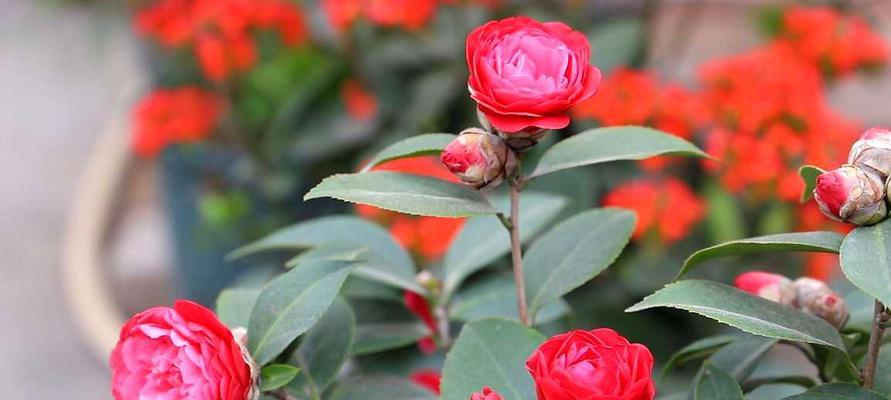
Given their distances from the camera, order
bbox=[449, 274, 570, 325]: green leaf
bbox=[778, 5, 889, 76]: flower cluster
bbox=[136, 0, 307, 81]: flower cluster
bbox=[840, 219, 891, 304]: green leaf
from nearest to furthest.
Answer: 1. bbox=[840, 219, 891, 304]: green leaf
2. bbox=[449, 274, 570, 325]: green leaf
3. bbox=[778, 5, 889, 76]: flower cluster
4. bbox=[136, 0, 307, 81]: flower cluster

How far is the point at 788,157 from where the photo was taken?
40.5 inches

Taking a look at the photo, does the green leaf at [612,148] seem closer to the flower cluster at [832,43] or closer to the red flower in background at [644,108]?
the red flower in background at [644,108]

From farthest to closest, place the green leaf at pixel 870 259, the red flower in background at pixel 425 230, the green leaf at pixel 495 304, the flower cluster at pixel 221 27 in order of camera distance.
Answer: the flower cluster at pixel 221 27, the red flower in background at pixel 425 230, the green leaf at pixel 495 304, the green leaf at pixel 870 259

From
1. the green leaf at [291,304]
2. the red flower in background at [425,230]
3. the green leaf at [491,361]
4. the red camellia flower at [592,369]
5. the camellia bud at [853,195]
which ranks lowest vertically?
the red flower in background at [425,230]

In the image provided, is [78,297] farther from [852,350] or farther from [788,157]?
[852,350]

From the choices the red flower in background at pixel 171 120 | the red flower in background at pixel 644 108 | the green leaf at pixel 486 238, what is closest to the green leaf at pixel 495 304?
the green leaf at pixel 486 238

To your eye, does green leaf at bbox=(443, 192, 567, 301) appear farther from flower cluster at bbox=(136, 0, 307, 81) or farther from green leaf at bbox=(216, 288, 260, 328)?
flower cluster at bbox=(136, 0, 307, 81)

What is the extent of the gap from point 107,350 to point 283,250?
0.29m

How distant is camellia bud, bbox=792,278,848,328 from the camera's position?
0.47 m

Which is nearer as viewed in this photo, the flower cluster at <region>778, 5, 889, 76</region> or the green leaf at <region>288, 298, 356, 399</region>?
the green leaf at <region>288, 298, 356, 399</region>

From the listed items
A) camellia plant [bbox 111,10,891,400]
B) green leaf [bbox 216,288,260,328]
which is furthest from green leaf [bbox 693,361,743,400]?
green leaf [bbox 216,288,260,328]

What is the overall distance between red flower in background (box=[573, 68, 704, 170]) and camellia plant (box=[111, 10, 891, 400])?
1.78 feet

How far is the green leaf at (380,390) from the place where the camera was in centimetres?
51

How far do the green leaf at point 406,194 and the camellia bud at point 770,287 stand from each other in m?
0.14
